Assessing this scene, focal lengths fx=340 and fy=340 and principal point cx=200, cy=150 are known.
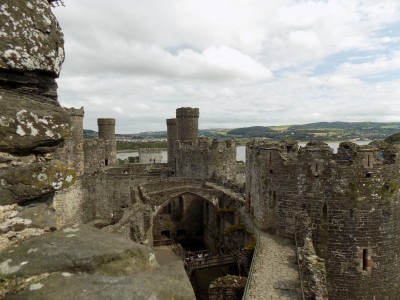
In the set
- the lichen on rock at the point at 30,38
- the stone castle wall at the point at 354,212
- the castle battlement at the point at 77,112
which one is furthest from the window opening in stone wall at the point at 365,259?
the castle battlement at the point at 77,112

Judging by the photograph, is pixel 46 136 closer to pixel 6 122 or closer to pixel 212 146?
pixel 6 122

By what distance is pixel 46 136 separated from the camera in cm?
261

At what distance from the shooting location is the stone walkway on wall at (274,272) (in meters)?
8.70

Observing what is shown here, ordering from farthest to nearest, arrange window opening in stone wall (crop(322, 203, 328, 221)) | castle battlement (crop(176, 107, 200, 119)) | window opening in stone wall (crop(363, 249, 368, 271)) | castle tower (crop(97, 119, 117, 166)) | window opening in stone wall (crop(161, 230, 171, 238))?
castle tower (crop(97, 119, 117, 166)), castle battlement (crop(176, 107, 200, 119)), window opening in stone wall (crop(161, 230, 171, 238)), window opening in stone wall (crop(322, 203, 328, 221)), window opening in stone wall (crop(363, 249, 368, 271))

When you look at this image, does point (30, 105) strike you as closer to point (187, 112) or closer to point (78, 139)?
point (78, 139)

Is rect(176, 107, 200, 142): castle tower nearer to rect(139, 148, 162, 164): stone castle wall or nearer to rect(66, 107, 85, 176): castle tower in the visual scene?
rect(66, 107, 85, 176): castle tower

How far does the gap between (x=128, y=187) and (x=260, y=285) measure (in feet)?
65.5

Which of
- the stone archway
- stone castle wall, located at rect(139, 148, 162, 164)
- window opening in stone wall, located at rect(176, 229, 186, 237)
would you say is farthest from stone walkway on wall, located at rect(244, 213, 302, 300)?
stone castle wall, located at rect(139, 148, 162, 164)

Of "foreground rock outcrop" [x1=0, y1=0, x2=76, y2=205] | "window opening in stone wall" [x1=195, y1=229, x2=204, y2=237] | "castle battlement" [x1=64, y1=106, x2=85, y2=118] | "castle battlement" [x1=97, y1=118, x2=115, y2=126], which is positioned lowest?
"window opening in stone wall" [x1=195, y1=229, x2=204, y2=237]

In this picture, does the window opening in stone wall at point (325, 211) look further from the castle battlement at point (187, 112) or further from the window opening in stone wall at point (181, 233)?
the castle battlement at point (187, 112)

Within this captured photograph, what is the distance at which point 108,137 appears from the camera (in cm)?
3641

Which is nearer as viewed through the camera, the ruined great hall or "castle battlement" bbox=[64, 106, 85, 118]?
the ruined great hall

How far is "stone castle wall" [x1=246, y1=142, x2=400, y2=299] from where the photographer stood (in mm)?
11328

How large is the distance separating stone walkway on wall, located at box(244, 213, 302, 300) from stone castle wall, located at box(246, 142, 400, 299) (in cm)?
141
